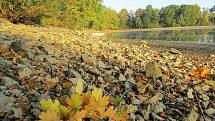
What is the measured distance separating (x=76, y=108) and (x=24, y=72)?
241 cm

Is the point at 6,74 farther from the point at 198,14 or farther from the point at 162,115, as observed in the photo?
the point at 198,14

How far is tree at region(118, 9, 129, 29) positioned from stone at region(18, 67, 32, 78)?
118728 millimetres

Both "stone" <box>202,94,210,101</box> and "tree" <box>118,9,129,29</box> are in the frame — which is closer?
"stone" <box>202,94,210,101</box>

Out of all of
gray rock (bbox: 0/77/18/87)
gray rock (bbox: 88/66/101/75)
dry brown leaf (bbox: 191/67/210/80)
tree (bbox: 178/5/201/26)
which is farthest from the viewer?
tree (bbox: 178/5/201/26)

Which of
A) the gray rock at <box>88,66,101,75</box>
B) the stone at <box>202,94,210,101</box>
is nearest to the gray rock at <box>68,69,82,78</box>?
the gray rock at <box>88,66,101,75</box>

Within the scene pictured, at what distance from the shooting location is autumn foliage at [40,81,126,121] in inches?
181

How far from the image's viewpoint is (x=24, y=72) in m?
6.90

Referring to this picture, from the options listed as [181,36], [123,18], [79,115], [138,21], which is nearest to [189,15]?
[138,21]

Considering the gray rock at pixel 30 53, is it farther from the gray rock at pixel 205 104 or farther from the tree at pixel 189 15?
the tree at pixel 189 15

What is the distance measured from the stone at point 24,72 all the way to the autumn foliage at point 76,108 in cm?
192

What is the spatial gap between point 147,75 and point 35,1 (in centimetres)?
1235

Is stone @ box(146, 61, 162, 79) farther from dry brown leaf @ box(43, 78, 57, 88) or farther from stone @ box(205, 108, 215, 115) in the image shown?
dry brown leaf @ box(43, 78, 57, 88)

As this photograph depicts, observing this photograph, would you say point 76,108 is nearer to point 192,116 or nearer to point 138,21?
point 192,116

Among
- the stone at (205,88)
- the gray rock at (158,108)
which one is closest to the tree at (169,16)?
the stone at (205,88)
